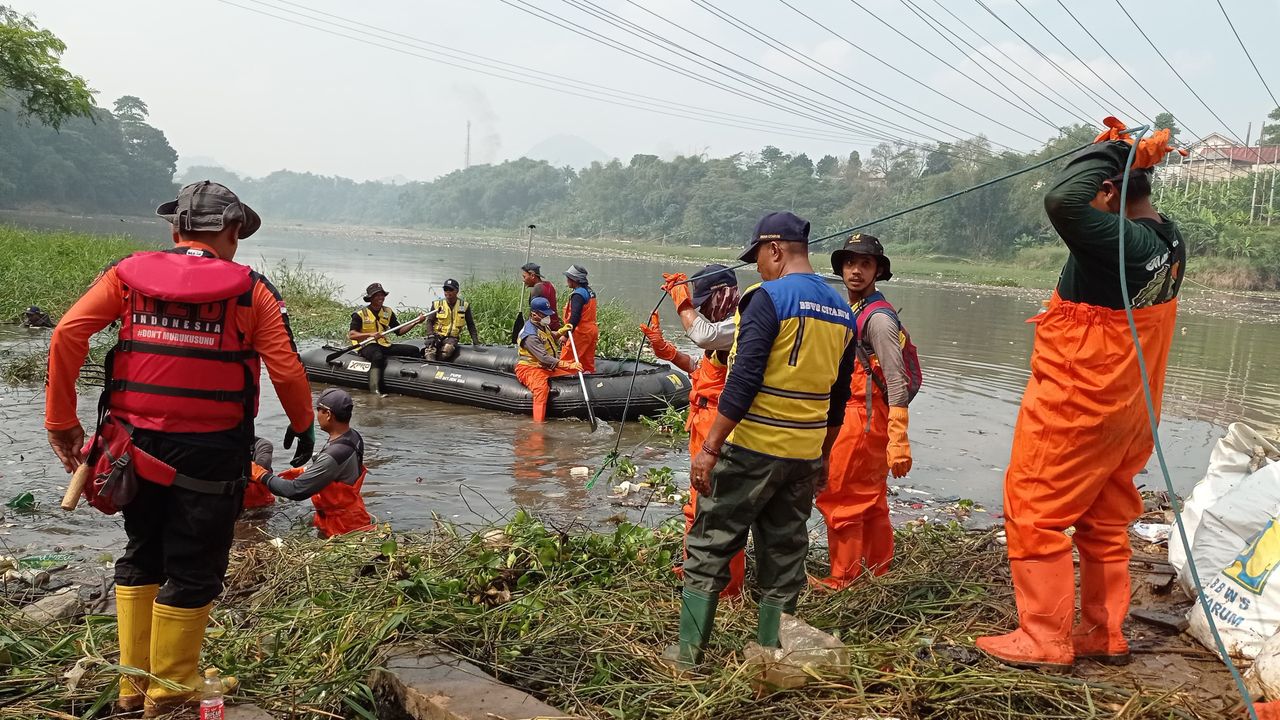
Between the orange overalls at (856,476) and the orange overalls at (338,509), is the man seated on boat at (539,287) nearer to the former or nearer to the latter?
the orange overalls at (338,509)

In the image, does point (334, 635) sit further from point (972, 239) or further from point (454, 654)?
point (972, 239)

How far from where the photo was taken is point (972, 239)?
193ft

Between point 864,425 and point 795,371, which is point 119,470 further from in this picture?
point 864,425

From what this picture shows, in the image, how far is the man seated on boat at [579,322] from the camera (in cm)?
1126

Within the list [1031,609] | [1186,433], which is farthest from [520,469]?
[1186,433]

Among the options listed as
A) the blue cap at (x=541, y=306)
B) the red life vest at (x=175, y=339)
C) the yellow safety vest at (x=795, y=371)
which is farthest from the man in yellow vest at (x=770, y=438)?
the blue cap at (x=541, y=306)

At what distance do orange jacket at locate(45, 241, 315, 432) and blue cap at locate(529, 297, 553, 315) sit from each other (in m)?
7.77

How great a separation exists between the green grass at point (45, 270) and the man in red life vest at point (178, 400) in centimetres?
1266

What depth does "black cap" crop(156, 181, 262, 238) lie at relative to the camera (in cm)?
312

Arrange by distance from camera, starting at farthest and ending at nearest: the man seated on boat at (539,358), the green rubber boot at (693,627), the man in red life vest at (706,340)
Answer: the man seated on boat at (539,358)
the man in red life vest at (706,340)
the green rubber boot at (693,627)

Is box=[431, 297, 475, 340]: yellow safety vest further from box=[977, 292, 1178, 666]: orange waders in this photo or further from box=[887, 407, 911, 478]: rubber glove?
box=[977, 292, 1178, 666]: orange waders

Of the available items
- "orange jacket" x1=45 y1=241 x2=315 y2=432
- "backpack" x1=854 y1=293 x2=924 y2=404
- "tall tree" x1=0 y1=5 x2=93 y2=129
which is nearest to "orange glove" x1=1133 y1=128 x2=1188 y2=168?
"backpack" x1=854 y1=293 x2=924 y2=404

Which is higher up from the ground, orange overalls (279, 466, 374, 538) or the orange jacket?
the orange jacket

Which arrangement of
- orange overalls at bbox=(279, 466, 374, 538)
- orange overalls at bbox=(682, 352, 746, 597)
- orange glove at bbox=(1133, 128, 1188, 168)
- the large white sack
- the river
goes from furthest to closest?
the river → orange overalls at bbox=(279, 466, 374, 538) → orange overalls at bbox=(682, 352, 746, 597) → the large white sack → orange glove at bbox=(1133, 128, 1188, 168)
